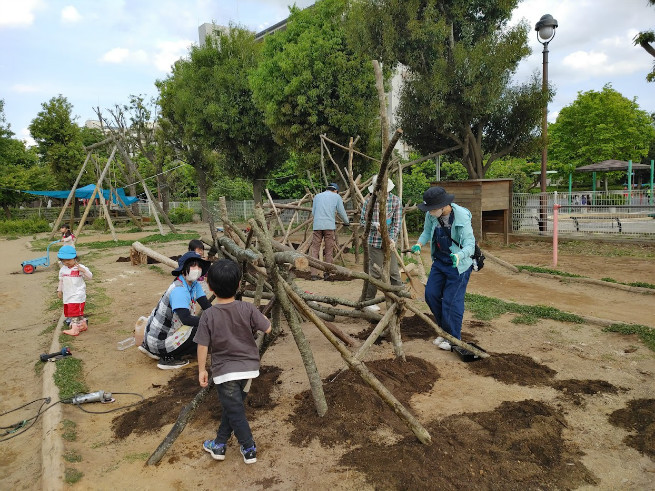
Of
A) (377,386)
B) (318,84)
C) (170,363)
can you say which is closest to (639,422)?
(377,386)

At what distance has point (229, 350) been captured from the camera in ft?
9.40

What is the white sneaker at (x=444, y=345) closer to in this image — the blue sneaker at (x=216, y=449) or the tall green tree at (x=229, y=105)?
the blue sneaker at (x=216, y=449)

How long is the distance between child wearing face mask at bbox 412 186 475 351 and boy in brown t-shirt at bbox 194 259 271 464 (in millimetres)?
2132

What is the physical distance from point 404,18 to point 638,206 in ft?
26.1

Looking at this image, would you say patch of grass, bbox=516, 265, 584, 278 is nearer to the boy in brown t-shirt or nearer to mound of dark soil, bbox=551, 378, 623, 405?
mound of dark soil, bbox=551, 378, 623, 405

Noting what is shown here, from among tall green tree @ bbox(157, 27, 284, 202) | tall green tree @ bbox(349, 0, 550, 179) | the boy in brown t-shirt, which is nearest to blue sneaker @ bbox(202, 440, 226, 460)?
the boy in brown t-shirt

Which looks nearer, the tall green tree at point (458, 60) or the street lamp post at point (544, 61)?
the tall green tree at point (458, 60)

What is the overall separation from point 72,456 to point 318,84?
40.6 feet

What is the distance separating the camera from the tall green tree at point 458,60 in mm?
12172

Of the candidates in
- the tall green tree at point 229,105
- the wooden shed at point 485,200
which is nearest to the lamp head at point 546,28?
the wooden shed at point 485,200

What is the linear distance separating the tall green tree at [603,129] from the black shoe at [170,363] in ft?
96.3

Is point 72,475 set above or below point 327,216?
below

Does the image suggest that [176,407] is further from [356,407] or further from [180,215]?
[180,215]

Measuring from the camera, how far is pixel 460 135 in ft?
47.0
